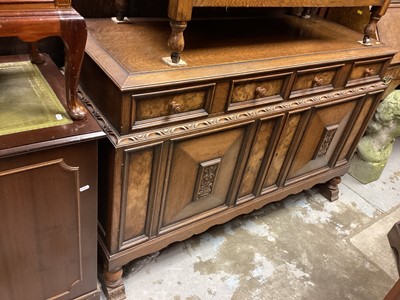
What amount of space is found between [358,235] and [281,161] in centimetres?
74

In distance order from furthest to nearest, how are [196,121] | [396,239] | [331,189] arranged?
[331,189]
[196,121]
[396,239]

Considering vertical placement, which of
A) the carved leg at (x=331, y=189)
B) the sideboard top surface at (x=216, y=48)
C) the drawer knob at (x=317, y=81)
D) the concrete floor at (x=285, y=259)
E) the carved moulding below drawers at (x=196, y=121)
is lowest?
the concrete floor at (x=285, y=259)

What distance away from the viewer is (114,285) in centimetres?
152

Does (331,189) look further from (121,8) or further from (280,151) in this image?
(121,8)

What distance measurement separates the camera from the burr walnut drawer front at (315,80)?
1.52m

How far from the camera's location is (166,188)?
1393 mm

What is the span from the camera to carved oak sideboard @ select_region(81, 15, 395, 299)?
118 centimetres

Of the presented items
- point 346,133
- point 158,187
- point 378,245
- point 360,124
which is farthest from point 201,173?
point 378,245

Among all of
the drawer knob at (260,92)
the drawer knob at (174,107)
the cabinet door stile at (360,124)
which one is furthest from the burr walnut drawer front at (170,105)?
the cabinet door stile at (360,124)

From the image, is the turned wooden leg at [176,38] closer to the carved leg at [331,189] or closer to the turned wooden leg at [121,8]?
the turned wooden leg at [121,8]

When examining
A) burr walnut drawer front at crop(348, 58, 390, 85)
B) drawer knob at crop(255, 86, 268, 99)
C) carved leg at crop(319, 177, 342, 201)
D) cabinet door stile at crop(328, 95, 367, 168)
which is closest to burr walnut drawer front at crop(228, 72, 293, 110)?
drawer knob at crop(255, 86, 268, 99)

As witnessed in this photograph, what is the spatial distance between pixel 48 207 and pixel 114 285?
59 centimetres

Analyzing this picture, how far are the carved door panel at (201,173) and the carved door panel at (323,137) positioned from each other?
39cm

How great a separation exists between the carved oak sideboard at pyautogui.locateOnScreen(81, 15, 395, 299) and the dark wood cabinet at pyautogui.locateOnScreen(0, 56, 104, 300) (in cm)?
11
